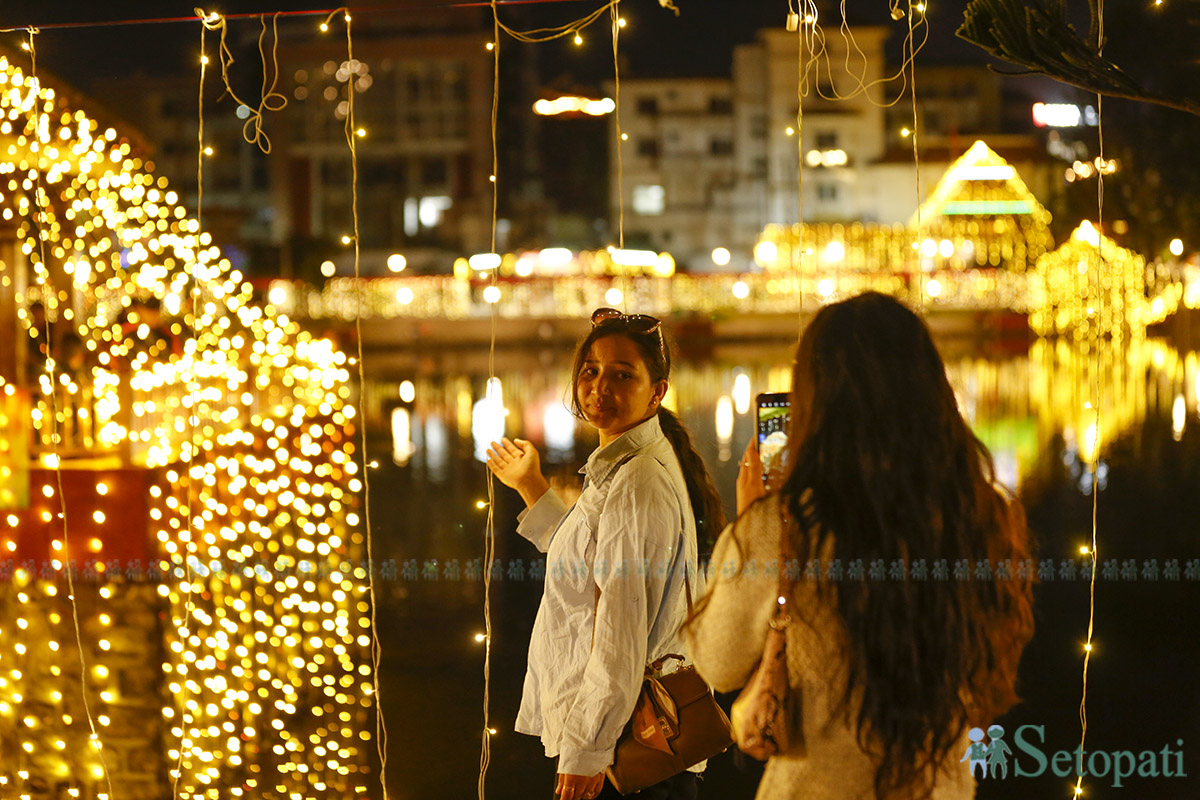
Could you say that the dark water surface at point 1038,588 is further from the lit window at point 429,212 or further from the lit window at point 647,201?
the lit window at point 647,201

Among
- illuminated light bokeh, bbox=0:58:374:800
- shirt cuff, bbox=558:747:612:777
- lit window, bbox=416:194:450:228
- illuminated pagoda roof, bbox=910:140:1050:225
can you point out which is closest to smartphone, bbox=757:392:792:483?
shirt cuff, bbox=558:747:612:777

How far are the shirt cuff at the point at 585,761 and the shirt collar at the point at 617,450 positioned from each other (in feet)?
1.80

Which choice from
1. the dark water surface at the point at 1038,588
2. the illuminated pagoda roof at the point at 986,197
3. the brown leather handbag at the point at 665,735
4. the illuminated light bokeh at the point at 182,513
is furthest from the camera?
the illuminated pagoda roof at the point at 986,197

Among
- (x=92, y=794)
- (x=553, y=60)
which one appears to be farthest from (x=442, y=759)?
(x=553, y=60)

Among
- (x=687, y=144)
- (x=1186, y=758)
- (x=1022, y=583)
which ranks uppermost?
(x=687, y=144)

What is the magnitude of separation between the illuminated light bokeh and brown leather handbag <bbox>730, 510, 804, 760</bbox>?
2.44 meters

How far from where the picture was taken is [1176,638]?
5223 millimetres

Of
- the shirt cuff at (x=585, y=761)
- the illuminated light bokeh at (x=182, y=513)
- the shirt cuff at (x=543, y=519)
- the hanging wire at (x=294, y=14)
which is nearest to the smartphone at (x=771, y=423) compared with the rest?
the shirt cuff at (x=543, y=519)

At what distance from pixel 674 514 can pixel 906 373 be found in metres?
0.68

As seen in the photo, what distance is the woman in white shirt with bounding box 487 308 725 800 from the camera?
2.08m

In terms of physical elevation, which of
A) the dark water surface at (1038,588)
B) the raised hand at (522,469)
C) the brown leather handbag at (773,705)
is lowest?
the dark water surface at (1038,588)

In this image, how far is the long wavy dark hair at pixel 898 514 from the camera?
1.61 m

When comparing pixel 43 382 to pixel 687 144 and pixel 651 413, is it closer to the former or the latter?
pixel 651 413

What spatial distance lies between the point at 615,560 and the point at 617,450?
0.26 meters
